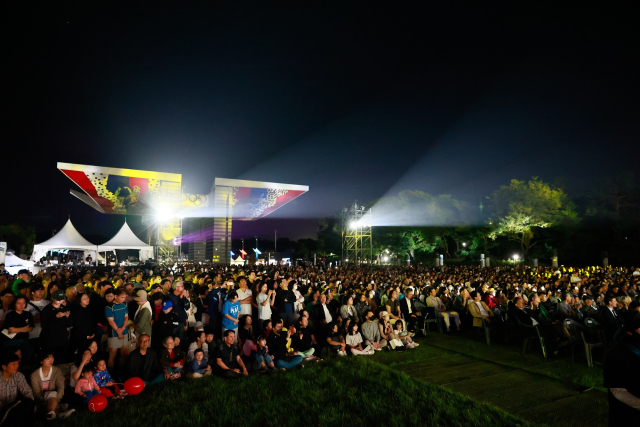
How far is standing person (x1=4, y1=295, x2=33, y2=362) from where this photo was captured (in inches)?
176

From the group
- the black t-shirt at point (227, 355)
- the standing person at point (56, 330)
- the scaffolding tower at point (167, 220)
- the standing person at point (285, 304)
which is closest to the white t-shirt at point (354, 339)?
the standing person at point (285, 304)

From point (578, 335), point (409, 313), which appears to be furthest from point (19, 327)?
point (578, 335)

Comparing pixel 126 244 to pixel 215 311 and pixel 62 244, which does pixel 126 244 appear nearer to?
pixel 62 244

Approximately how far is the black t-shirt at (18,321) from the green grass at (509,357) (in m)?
5.24

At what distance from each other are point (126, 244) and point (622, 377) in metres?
24.6

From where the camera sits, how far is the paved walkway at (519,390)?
3.89 metres

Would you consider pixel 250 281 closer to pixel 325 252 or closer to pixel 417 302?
pixel 417 302

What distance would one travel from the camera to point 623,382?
2539mm

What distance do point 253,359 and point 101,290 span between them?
12.9 feet

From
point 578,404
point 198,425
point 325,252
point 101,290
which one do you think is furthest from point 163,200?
point 325,252

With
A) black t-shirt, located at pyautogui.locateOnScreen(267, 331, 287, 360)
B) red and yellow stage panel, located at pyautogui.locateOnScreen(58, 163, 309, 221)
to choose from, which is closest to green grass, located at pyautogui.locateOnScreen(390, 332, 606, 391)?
black t-shirt, located at pyautogui.locateOnScreen(267, 331, 287, 360)

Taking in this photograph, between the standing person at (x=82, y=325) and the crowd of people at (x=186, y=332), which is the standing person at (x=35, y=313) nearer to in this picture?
the crowd of people at (x=186, y=332)

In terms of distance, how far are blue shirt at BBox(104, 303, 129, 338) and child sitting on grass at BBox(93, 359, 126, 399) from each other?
2.58 feet

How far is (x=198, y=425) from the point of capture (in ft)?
12.1
